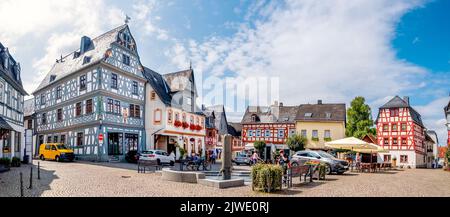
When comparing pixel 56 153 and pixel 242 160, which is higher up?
pixel 56 153

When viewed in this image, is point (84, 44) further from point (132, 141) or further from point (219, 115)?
point (219, 115)

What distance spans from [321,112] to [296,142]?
6317 mm

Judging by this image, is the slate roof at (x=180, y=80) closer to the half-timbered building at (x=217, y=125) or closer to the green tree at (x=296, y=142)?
the half-timbered building at (x=217, y=125)

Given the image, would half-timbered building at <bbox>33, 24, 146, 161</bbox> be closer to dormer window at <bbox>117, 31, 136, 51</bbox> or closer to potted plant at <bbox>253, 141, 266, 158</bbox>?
dormer window at <bbox>117, 31, 136, 51</bbox>

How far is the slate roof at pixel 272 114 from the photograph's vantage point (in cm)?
5277

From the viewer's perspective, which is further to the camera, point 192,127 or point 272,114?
point 272,114

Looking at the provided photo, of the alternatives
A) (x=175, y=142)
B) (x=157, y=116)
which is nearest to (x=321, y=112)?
(x=175, y=142)

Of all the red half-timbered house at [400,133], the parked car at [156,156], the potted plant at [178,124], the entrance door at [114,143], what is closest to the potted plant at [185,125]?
the potted plant at [178,124]

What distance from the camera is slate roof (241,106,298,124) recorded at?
173 ft

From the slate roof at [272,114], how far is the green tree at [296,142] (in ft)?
13.6

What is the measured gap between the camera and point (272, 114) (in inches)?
2128

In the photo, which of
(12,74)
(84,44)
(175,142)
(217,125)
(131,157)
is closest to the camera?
(12,74)

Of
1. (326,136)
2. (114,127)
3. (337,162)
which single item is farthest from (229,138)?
(326,136)

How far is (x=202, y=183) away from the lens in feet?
44.9
